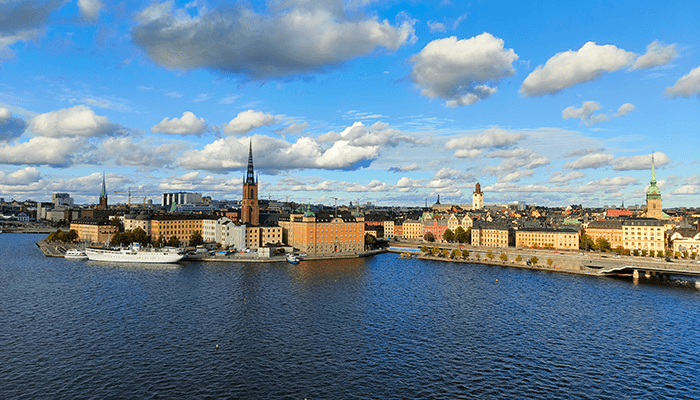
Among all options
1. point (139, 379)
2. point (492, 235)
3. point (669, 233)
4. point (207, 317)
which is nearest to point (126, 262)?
point (207, 317)

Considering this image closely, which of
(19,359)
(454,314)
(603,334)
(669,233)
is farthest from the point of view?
(669,233)

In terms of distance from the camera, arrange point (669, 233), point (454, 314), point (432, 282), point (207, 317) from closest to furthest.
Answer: point (207, 317) < point (454, 314) < point (432, 282) < point (669, 233)

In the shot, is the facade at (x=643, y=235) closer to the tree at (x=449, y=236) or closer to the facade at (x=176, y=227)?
the tree at (x=449, y=236)

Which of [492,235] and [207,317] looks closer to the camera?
[207,317]

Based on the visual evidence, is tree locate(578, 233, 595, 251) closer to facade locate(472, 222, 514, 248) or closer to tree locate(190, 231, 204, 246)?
facade locate(472, 222, 514, 248)

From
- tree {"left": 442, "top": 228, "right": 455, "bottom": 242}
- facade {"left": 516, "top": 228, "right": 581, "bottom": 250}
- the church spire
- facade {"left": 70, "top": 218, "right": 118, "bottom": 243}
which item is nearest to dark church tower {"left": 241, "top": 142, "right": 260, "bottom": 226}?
the church spire

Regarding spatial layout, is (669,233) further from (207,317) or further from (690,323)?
(207,317)
